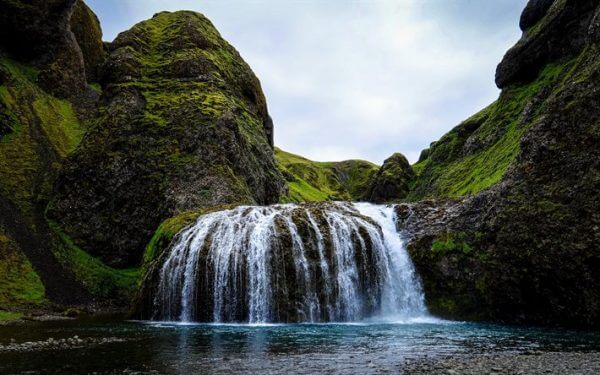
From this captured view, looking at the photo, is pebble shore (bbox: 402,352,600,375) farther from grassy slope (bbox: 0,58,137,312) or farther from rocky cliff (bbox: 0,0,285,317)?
rocky cliff (bbox: 0,0,285,317)

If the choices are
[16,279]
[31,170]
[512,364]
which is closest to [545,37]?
[512,364]

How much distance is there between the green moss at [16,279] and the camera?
1415 inches

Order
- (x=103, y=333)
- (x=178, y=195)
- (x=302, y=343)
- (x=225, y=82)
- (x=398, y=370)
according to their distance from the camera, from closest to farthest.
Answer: (x=398, y=370)
(x=302, y=343)
(x=103, y=333)
(x=178, y=195)
(x=225, y=82)

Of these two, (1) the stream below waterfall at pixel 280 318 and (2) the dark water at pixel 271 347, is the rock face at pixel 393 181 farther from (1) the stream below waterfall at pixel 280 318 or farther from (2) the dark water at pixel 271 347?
(2) the dark water at pixel 271 347

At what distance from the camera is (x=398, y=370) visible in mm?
13047

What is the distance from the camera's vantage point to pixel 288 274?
3253 centimetres

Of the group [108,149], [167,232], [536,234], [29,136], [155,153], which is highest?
[29,136]

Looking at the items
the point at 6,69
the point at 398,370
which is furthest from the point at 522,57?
the point at 6,69

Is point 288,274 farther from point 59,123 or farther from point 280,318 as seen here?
point 59,123

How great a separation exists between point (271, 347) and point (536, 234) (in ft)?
62.3

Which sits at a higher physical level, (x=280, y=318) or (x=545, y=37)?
(x=545, y=37)

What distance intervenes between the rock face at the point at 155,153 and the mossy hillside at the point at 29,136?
407 centimetres

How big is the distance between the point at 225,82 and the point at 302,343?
68351 mm

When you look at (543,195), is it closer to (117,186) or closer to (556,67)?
(117,186)
